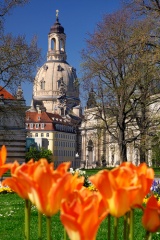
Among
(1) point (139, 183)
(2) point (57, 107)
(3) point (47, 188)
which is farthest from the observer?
(2) point (57, 107)

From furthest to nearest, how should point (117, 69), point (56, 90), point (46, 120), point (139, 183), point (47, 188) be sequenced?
point (56, 90) < point (46, 120) < point (117, 69) < point (139, 183) < point (47, 188)

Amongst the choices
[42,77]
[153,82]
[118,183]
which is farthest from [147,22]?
[42,77]

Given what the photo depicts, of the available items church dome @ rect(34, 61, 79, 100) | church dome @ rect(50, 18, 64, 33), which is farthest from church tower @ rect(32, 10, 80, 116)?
church dome @ rect(50, 18, 64, 33)

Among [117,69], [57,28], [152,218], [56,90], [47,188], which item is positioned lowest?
[152,218]

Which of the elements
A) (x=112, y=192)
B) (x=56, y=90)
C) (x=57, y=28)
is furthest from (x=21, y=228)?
(x=57, y=28)

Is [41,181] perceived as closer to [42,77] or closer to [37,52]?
[37,52]

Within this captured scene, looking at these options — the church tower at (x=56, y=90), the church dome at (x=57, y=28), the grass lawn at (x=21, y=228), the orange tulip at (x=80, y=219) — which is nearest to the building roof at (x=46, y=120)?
the church tower at (x=56, y=90)

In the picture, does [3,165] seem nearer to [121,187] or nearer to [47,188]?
[47,188]

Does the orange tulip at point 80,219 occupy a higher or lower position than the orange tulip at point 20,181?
lower

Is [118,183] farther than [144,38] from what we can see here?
No

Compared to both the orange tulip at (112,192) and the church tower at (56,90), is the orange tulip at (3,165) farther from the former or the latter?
the church tower at (56,90)

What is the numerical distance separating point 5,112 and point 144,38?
291 inches

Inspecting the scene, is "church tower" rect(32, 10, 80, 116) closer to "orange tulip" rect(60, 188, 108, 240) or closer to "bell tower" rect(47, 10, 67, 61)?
"bell tower" rect(47, 10, 67, 61)

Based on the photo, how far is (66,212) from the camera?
1.47m
